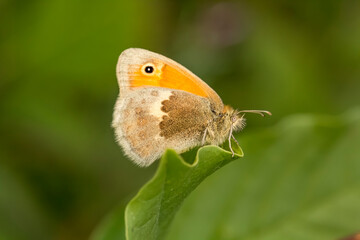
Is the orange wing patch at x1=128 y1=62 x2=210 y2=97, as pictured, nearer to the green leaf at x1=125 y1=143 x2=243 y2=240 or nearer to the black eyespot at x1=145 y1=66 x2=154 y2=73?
the black eyespot at x1=145 y1=66 x2=154 y2=73

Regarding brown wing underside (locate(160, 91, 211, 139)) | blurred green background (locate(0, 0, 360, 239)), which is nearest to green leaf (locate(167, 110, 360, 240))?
brown wing underside (locate(160, 91, 211, 139))

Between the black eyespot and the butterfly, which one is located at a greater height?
the black eyespot

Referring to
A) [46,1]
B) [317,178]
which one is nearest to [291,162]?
[317,178]

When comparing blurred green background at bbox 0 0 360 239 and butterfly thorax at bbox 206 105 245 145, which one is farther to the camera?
blurred green background at bbox 0 0 360 239

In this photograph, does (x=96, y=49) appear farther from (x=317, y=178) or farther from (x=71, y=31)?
(x=317, y=178)

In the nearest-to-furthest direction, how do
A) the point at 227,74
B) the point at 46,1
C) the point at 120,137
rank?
1. the point at 120,137
2. the point at 46,1
3. the point at 227,74

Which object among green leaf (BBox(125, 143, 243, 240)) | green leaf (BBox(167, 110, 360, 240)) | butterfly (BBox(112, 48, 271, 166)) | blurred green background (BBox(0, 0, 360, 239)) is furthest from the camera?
blurred green background (BBox(0, 0, 360, 239))

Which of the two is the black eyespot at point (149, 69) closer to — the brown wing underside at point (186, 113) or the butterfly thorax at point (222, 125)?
the brown wing underside at point (186, 113)
